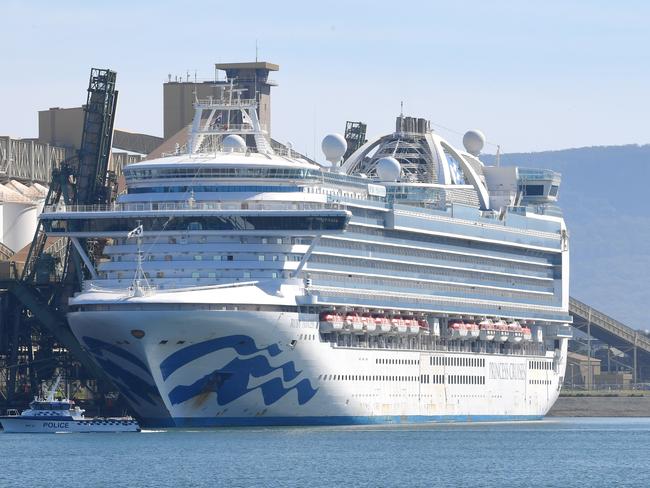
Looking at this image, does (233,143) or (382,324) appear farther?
(233,143)

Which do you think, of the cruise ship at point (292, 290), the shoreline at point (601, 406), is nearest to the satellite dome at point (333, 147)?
the cruise ship at point (292, 290)

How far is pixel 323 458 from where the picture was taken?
3339 inches

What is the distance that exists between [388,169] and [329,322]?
17296 mm

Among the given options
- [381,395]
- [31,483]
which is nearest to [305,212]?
[381,395]

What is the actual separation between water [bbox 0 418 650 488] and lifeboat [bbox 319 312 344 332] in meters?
4.83

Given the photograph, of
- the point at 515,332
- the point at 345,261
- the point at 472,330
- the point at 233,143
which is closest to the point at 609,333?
the point at 515,332

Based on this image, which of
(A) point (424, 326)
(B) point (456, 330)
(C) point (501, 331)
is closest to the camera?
(A) point (424, 326)

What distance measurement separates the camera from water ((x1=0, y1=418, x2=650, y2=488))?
77.2m

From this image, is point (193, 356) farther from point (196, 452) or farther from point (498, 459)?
point (498, 459)

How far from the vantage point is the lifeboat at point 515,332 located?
4783 inches

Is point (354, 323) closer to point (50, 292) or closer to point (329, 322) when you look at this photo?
point (329, 322)

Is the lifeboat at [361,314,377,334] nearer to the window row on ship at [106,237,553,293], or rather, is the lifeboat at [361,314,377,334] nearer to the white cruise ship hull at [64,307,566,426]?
the white cruise ship hull at [64,307,566,426]

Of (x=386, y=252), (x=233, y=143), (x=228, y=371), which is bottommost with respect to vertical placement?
(x=228, y=371)

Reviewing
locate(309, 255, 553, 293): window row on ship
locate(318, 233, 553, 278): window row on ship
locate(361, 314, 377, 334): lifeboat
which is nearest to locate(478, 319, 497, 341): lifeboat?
locate(309, 255, 553, 293): window row on ship
